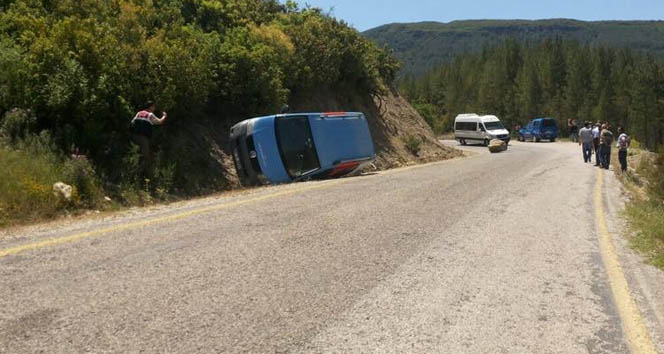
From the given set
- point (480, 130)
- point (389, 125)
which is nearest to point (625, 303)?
point (389, 125)

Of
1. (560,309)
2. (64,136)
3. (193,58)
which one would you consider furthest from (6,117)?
(560,309)

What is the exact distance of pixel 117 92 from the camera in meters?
13.9

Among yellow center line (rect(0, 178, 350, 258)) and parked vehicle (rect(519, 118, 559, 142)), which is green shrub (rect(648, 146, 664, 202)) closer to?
yellow center line (rect(0, 178, 350, 258))

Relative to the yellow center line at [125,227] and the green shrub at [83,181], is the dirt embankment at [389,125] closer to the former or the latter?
the green shrub at [83,181]

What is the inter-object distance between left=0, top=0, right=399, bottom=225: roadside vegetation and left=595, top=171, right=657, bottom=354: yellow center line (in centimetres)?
830

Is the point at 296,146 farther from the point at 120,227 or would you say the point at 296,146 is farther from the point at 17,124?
the point at 120,227

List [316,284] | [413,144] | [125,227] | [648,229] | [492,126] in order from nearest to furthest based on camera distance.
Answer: [316,284] < [125,227] < [648,229] < [413,144] < [492,126]

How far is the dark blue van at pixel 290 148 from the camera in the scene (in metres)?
15.8

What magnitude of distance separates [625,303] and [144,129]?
A: 11.1 metres

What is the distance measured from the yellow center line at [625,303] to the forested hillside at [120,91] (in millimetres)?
8329

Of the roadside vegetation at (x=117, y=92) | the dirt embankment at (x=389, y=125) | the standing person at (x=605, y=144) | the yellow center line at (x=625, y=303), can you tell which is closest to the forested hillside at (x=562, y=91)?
the dirt embankment at (x=389, y=125)

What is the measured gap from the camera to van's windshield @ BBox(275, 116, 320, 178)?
16.1 meters

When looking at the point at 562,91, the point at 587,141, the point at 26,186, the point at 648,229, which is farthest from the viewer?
the point at 562,91

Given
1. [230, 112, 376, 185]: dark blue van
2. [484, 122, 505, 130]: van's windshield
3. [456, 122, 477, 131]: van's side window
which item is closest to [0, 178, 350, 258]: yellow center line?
[230, 112, 376, 185]: dark blue van
